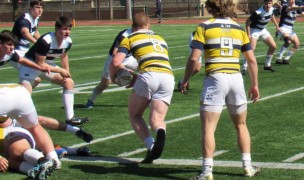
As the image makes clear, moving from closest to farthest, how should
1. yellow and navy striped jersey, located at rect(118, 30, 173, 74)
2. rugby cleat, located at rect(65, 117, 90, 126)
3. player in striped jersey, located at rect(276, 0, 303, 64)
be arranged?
yellow and navy striped jersey, located at rect(118, 30, 173, 74) < rugby cleat, located at rect(65, 117, 90, 126) < player in striped jersey, located at rect(276, 0, 303, 64)

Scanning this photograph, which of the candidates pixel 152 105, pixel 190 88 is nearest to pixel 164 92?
pixel 152 105

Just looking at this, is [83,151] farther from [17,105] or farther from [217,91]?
[217,91]

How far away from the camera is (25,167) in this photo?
30.4ft

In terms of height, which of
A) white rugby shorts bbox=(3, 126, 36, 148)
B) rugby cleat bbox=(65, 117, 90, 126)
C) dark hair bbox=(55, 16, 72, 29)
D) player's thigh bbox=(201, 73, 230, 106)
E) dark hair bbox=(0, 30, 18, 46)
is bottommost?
rugby cleat bbox=(65, 117, 90, 126)

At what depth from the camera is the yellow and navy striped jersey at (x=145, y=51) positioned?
995 cm

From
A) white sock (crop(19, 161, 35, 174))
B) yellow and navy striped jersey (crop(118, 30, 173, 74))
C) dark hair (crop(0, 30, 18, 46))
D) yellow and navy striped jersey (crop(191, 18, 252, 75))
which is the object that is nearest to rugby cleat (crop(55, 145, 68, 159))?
white sock (crop(19, 161, 35, 174))

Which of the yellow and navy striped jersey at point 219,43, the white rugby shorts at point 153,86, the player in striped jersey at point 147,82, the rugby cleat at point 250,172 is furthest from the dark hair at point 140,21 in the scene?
the rugby cleat at point 250,172

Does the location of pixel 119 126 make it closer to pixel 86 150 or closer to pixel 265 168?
pixel 86 150

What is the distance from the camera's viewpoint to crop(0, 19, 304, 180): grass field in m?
9.42

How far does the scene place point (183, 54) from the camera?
26.2m

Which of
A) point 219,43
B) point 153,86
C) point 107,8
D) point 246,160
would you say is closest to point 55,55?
point 153,86

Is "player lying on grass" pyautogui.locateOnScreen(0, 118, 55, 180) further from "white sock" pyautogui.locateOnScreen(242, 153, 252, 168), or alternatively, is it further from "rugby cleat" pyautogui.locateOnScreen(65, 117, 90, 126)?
"rugby cleat" pyautogui.locateOnScreen(65, 117, 90, 126)

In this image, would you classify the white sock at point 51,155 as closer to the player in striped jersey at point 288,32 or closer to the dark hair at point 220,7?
the dark hair at point 220,7

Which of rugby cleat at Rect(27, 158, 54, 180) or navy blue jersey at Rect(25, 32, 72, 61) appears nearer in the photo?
rugby cleat at Rect(27, 158, 54, 180)
